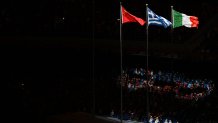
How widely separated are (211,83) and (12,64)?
40.2ft

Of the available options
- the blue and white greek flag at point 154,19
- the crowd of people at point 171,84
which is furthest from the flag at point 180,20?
the crowd of people at point 171,84

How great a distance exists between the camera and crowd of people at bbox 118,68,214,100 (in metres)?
18.5

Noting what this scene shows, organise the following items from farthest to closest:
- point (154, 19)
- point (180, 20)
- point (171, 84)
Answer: point (171, 84) → point (180, 20) → point (154, 19)

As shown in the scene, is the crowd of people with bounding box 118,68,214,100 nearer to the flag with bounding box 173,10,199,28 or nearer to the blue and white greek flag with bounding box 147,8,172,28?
the flag with bounding box 173,10,199,28

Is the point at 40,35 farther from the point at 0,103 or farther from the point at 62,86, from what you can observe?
the point at 0,103

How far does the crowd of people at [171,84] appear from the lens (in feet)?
60.9

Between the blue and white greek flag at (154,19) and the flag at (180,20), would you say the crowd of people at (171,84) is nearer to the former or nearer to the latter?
the flag at (180,20)

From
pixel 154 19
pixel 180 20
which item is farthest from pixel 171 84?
pixel 154 19

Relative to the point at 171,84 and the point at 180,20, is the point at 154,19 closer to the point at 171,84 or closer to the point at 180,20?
the point at 180,20

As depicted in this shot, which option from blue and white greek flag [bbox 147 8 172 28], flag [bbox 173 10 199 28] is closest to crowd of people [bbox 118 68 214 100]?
flag [bbox 173 10 199 28]

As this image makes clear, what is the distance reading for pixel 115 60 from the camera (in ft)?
85.5

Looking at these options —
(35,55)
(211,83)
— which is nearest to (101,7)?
(35,55)

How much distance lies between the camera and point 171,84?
20281mm

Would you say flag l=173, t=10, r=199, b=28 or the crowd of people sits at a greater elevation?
flag l=173, t=10, r=199, b=28
